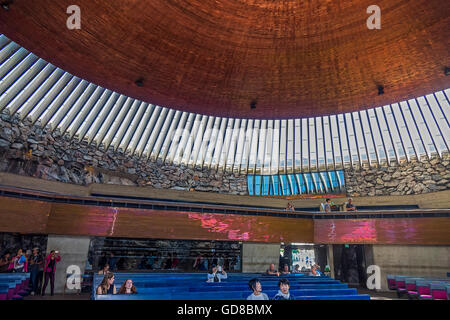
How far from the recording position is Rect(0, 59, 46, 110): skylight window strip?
1239 centimetres

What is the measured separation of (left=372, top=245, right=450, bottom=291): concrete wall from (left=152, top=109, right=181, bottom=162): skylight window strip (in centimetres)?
1333

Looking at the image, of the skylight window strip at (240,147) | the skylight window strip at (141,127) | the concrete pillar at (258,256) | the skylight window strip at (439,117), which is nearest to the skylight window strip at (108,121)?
the skylight window strip at (141,127)

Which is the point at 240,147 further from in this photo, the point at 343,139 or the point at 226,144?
the point at 343,139

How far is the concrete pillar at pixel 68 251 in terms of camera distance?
8438 millimetres

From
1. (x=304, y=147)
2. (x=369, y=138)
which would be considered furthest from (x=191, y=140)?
(x=369, y=138)

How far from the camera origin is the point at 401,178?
1780cm

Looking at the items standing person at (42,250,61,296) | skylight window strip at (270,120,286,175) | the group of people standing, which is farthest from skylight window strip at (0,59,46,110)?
skylight window strip at (270,120,286,175)

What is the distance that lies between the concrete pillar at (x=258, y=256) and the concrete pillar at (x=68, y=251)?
5711mm

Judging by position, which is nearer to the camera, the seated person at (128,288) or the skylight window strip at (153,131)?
the seated person at (128,288)

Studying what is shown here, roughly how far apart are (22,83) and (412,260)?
1844 cm

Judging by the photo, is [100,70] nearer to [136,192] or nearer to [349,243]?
[136,192]

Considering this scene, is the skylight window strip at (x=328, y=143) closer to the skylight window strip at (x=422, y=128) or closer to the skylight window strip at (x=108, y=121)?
the skylight window strip at (x=422, y=128)

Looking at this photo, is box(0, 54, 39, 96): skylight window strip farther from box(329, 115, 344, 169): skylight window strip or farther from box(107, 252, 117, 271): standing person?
box(329, 115, 344, 169): skylight window strip

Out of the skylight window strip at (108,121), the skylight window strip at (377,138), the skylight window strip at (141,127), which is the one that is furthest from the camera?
the skylight window strip at (377,138)
